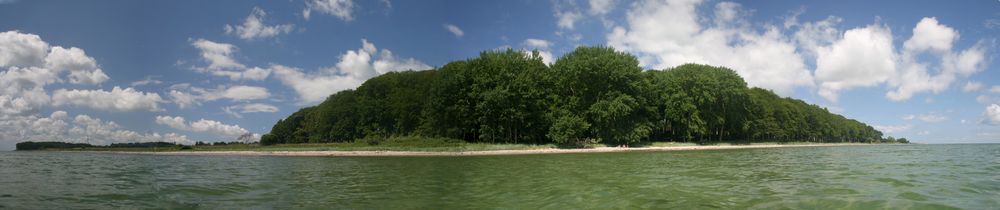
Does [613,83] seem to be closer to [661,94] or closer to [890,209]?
[661,94]

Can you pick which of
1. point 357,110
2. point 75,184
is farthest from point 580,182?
point 357,110

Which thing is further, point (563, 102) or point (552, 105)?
point (563, 102)

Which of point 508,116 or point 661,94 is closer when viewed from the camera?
point 508,116

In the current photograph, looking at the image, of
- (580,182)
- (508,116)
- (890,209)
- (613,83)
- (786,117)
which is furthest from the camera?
(786,117)

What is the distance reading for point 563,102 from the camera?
221 ft

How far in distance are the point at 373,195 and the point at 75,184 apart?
12.8 metres

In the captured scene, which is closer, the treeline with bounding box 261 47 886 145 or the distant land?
the distant land

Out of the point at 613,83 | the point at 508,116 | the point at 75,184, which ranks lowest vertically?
the point at 75,184

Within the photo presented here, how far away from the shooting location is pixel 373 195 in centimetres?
1345

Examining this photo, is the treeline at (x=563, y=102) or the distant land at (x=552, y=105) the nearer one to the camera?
the distant land at (x=552, y=105)

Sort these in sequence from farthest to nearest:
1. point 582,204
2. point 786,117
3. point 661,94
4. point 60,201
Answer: point 786,117 → point 661,94 → point 60,201 → point 582,204

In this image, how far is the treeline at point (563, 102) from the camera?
63469 millimetres

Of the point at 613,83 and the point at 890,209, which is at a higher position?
the point at 613,83

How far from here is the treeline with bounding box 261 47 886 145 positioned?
63.5 m
